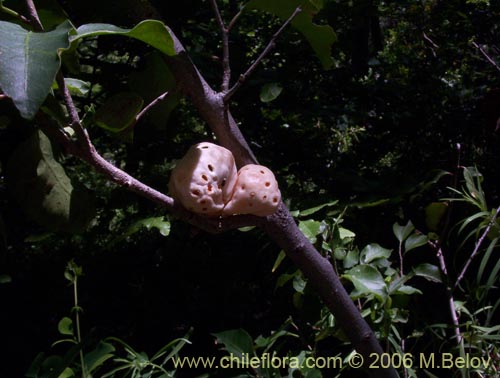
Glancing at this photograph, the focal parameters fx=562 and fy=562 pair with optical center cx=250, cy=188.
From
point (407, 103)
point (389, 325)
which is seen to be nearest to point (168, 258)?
point (389, 325)

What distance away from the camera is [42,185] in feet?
2.66

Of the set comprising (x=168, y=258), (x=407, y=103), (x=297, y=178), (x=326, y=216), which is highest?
(x=407, y=103)

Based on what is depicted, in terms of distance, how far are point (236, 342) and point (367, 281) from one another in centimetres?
34

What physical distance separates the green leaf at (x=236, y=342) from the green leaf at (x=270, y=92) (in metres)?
0.56

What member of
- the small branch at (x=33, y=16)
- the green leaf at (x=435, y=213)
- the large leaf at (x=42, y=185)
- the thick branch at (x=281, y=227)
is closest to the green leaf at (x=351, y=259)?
the green leaf at (x=435, y=213)

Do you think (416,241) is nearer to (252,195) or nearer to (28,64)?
(252,195)

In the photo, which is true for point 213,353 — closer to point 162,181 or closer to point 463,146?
point 162,181

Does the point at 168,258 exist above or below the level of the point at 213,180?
below

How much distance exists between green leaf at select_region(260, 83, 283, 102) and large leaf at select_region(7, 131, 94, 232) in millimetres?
596

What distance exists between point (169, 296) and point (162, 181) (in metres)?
0.58

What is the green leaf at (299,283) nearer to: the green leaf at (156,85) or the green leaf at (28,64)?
the green leaf at (156,85)

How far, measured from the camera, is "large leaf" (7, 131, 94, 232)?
81 cm

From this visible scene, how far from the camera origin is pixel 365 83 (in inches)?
72.1

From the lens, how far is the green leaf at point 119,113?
0.74 m
